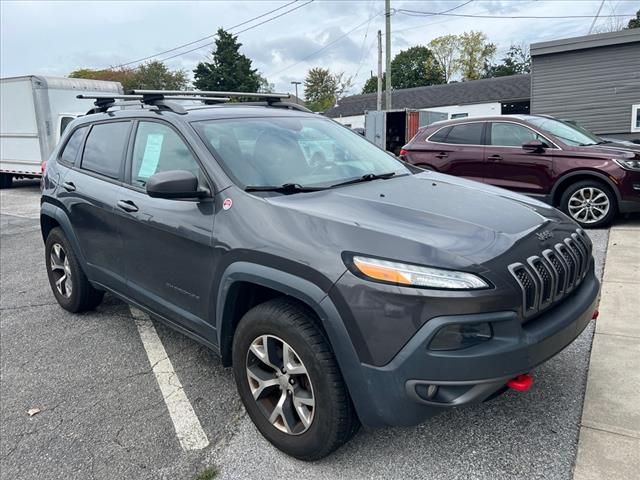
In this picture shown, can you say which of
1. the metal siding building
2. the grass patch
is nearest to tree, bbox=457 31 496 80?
the metal siding building

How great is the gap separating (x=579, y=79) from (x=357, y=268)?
627 inches

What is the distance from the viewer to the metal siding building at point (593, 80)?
14477 millimetres

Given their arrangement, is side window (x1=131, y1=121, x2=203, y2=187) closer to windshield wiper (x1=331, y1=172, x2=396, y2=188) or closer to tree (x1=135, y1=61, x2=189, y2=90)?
windshield wiper (x1=331, y1=172, x2=396, y2=188)

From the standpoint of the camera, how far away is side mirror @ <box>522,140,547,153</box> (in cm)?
739

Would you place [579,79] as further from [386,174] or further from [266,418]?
[266,418]

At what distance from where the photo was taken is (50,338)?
427 cm

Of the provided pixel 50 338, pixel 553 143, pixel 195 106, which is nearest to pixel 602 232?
pixel 553 143

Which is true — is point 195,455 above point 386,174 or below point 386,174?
below

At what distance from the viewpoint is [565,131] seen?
767 cm

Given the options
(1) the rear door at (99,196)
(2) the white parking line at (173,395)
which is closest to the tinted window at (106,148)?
(1) the rear door at (99,196)

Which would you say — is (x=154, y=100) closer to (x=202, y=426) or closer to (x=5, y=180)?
(x=202, y=426)

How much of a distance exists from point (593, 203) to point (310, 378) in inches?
249

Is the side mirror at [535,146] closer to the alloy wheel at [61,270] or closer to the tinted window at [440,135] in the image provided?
the tinted window at [440,135]

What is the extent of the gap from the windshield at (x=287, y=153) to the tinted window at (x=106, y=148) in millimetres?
997
